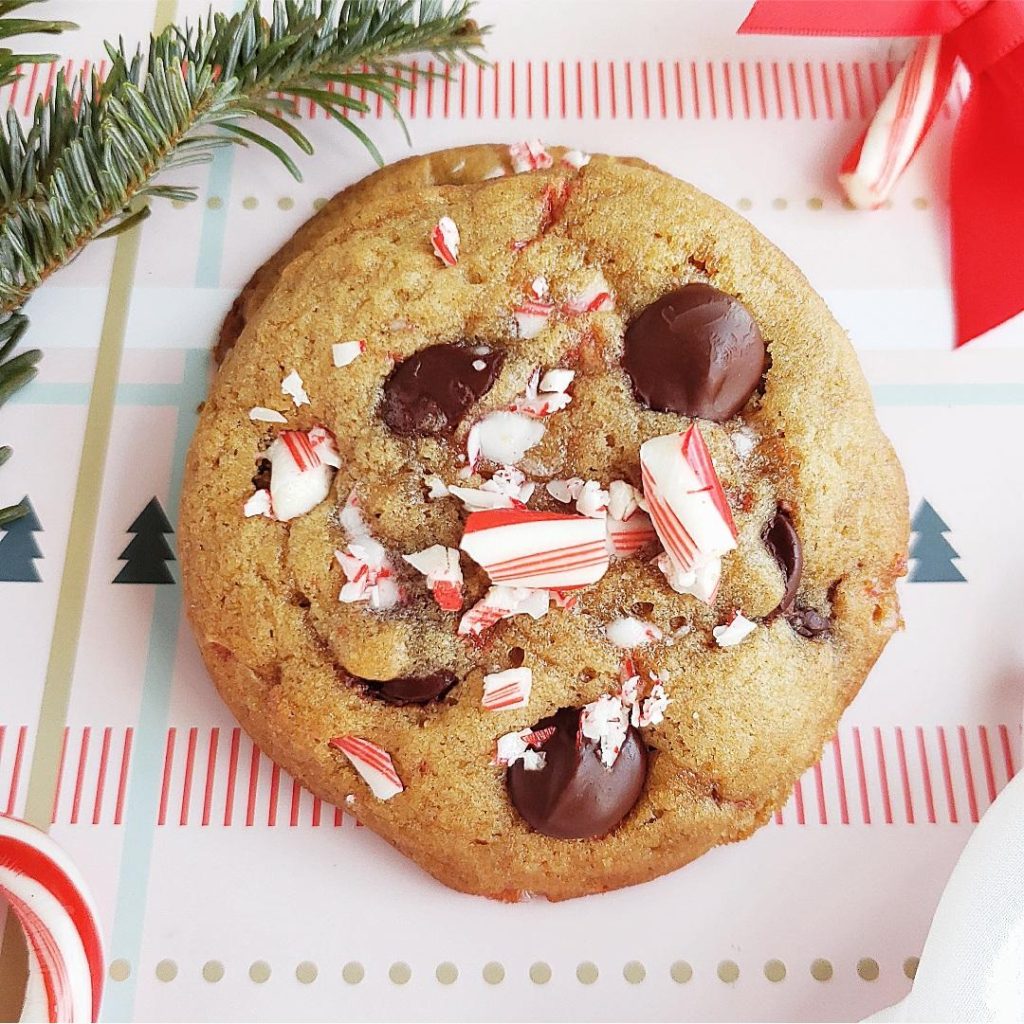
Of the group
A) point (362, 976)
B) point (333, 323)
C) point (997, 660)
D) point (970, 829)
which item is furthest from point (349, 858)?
point (997, 660)

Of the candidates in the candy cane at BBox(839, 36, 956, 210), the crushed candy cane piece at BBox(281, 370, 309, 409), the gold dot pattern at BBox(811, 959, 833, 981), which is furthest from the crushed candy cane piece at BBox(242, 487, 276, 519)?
the candy cane at BBox(839, 36, 956, 210)

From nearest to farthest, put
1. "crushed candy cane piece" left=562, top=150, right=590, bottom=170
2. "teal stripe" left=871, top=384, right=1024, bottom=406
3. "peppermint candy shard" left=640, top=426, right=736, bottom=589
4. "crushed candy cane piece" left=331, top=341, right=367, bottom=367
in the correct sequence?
"peppermint candy shard" left=640, top=426, right=736, bottom=589 → "crushed candy cane piece" left=331, top=341, right=367, bottom=367 → "crushed candy cane piece" left=562, top=150, right=590, bottom=170 → "teal stripe" left=871, top=384, right=1024, bottom=406

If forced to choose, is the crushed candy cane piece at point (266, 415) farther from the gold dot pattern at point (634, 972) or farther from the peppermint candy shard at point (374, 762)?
the gold dot pattern at point (634, 972)

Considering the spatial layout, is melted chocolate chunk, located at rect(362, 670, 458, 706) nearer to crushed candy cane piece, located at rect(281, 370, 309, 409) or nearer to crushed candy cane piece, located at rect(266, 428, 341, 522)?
crushed candy cane piece, located at rect(266, 428, 341, 522)

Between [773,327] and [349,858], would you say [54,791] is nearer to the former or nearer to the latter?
[349,858]

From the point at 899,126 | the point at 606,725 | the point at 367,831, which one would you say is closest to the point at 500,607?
the point at 606,725

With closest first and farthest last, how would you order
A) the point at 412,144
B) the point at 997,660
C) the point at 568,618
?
the point at 568,618 → the point at 997,660 → the point at 412,144
